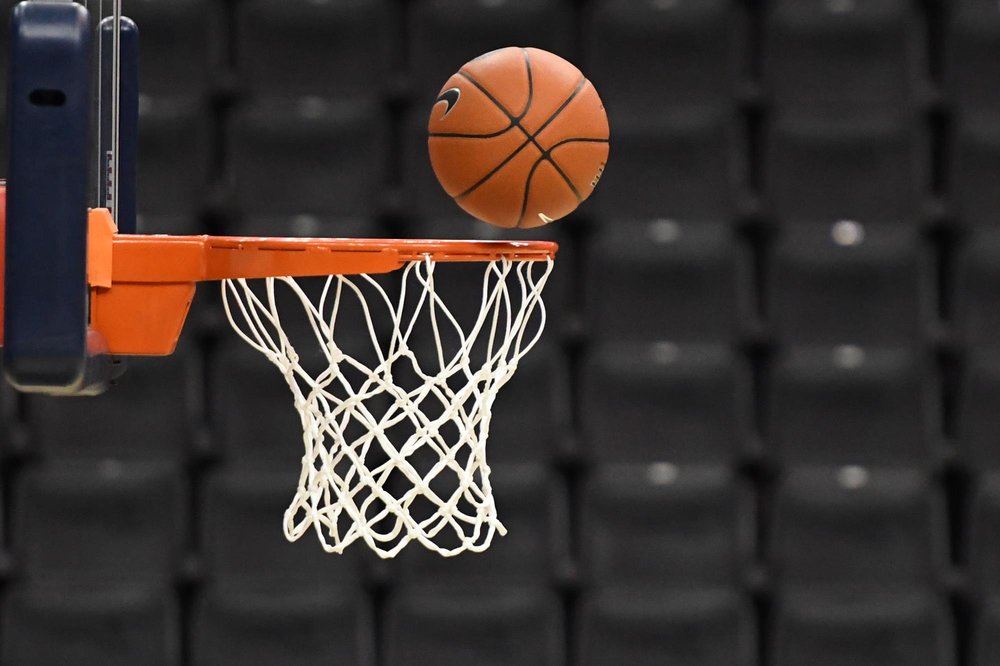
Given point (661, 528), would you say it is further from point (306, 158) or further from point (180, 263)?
point (180, 263)

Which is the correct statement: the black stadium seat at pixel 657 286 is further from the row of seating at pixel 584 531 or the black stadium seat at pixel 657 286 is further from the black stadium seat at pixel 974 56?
the black stadium seat at pixel 974 56

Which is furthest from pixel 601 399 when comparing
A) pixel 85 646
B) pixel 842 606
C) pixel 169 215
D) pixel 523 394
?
pixel 85 646

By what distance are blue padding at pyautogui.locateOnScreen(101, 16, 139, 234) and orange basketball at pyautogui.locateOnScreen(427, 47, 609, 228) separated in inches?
14.9

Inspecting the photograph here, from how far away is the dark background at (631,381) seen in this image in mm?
1637

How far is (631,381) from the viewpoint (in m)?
1.68

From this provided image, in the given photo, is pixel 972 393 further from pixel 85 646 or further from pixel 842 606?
pixel 85 646

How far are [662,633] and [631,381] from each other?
1.23 ft

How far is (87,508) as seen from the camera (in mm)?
1637

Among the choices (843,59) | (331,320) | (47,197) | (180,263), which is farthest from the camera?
(843,59)

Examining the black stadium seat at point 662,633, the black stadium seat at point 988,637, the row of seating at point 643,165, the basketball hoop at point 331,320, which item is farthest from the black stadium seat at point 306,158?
the black stadium seat at point 988,637

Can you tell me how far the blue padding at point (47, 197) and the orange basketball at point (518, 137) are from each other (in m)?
0.37

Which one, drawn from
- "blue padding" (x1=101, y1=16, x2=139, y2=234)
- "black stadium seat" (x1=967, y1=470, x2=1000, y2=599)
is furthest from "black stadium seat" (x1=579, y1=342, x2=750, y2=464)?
"blue padding" (x1=101, y1=16, x2=139, y2=234)

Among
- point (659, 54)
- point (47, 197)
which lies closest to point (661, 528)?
point (659, 54)

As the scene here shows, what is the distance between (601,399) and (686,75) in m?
0.51
